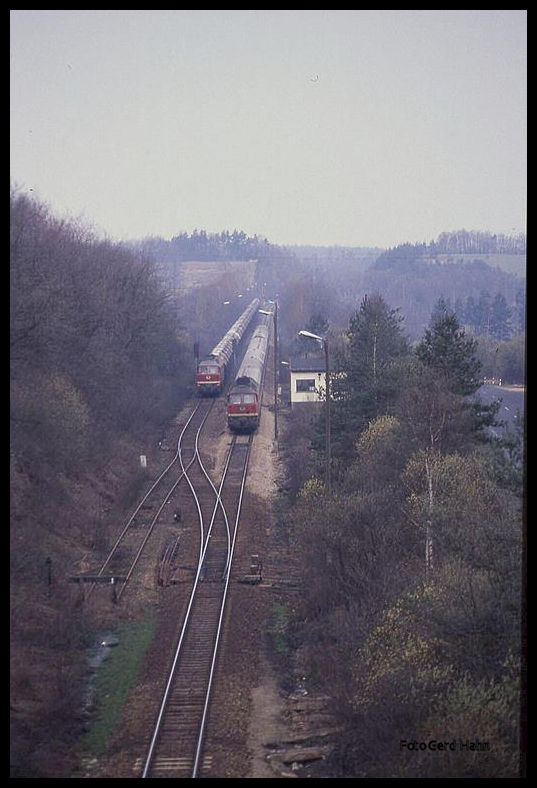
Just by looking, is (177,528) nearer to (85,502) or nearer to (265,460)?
(85,502)

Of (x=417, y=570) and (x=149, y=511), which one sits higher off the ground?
(x=417, y=570)

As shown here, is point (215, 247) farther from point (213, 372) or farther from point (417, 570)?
point (417, 570)

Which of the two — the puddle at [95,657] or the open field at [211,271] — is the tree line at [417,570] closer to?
the puddle at [95,657]

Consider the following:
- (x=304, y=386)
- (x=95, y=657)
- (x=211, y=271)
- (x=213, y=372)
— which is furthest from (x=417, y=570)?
(x=211, y=271)

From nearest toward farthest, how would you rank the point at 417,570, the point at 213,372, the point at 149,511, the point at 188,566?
the point at 417,570, the point at 188,566, the point at 149,511, the point at 213,372

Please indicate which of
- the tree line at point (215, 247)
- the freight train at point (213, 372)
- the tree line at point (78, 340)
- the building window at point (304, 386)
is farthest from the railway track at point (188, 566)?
the tree line at point (215, 247)
